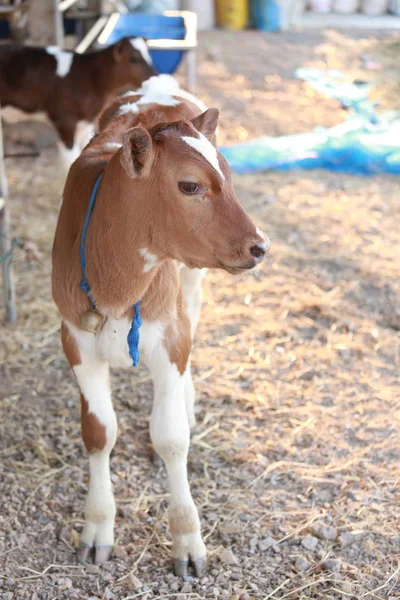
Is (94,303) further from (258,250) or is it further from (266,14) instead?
(266,14)

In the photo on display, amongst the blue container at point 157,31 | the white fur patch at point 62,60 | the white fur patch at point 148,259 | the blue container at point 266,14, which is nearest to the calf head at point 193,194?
the white fur patch at point 148,259

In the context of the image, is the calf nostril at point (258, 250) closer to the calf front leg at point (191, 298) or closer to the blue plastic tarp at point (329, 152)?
the calf front leg at point (191, 298)

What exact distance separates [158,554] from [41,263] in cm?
250

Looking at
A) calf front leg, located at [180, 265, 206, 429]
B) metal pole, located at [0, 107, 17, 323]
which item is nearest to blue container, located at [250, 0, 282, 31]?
metal pole, located at [0, 107, 17, 323]

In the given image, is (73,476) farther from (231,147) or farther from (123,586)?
(231,147)

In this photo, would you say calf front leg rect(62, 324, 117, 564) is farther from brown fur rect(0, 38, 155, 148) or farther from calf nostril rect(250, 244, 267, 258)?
Result: brown fur rect(0, 38, 155, 148)

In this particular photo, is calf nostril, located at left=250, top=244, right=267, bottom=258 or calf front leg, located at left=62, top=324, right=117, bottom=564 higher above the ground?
calf nostril, located at left=250, top=244, right=267, bottom=258

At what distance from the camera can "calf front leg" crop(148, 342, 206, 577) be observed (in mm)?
2549

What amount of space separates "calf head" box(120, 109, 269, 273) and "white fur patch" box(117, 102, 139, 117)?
2.45 ft

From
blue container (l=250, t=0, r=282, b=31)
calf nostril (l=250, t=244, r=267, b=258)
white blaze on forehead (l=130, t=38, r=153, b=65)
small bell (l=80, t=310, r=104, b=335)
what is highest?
calf nostril (l=250, t=244, r=267, b=258)

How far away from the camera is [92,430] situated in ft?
8.59

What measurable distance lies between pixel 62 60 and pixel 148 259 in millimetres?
4235

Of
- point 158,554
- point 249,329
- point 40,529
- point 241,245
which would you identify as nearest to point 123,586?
point 158,554

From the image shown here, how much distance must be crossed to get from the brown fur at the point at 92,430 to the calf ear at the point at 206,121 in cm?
97
